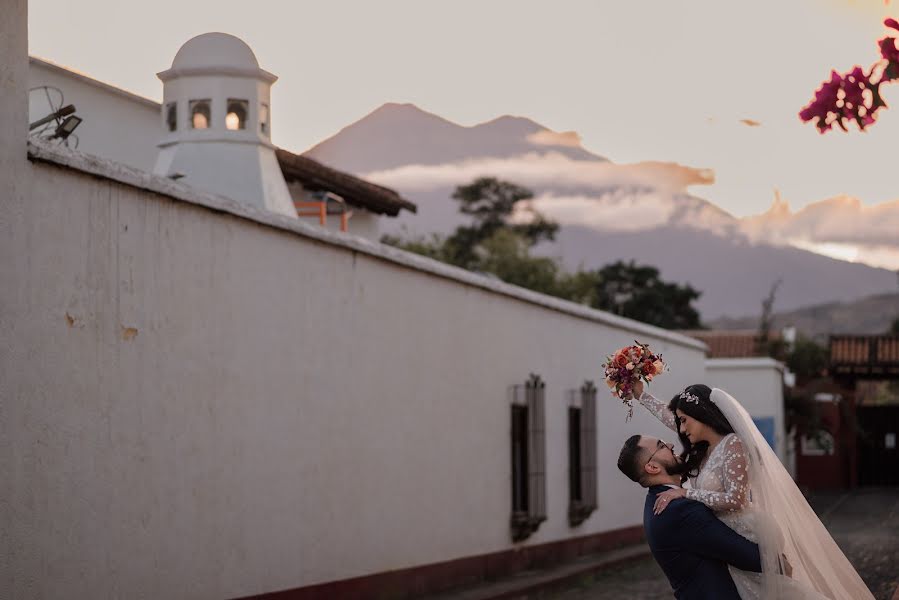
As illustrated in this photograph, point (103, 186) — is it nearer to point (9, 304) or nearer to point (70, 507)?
point (9, 304)

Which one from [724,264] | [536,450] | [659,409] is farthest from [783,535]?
[724,264]

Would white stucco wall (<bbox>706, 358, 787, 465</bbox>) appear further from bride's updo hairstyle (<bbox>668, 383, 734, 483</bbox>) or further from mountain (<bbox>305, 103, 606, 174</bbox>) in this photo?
bride's updo hairstyle (<bbox>668, 383, 734, 483</bbox>)

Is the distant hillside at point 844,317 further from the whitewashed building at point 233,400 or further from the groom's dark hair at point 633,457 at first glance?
the groom's dark hair at point 633,457

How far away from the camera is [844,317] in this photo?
183m

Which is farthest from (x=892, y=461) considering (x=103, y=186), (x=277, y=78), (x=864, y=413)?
(x=103, y=186)

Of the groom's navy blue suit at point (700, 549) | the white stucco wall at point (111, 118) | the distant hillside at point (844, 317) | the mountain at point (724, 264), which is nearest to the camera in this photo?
the groom's navy blue suit at point (700, 549)

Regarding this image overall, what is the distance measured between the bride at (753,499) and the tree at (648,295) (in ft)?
247

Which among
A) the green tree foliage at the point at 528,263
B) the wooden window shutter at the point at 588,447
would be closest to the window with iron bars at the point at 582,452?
the wooden window shutter at the point at 588,447

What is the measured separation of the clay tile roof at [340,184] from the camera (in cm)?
2544

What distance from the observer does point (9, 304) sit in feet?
27.5

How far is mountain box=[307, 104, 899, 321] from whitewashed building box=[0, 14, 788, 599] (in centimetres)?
928

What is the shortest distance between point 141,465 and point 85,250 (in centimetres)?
148

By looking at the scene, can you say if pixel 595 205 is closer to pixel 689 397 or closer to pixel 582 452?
pixel 582 452

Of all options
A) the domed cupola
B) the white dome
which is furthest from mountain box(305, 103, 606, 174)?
the white dome
